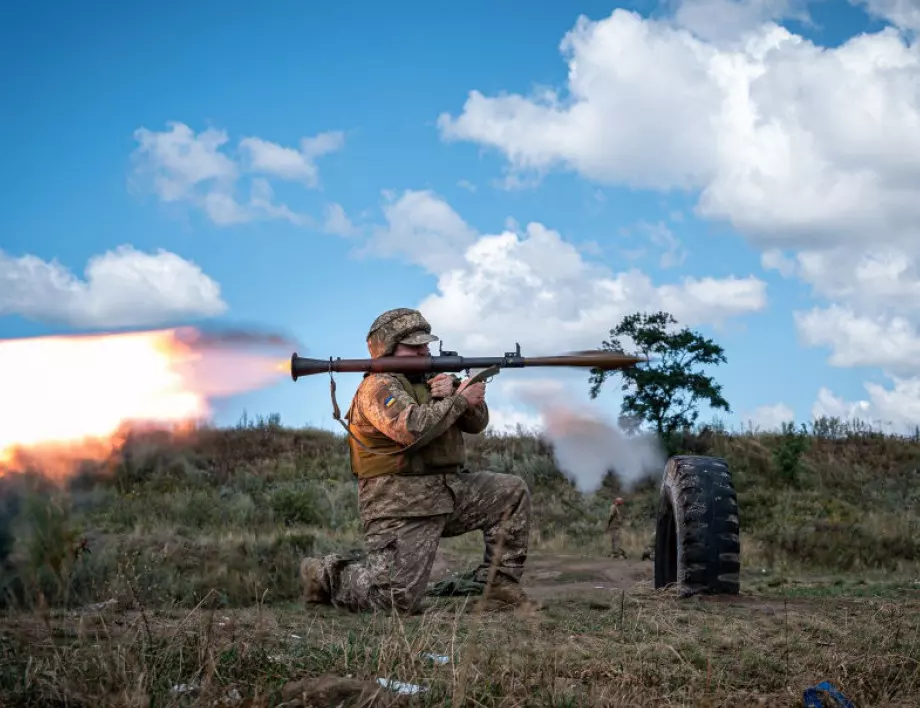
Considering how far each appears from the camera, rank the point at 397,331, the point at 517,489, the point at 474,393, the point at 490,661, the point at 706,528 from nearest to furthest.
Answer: the point at 490,661, the point at 474,393, the point at 397,331, the point at 517,489, the point at 706,528

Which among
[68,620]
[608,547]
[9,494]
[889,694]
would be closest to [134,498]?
[9,494]

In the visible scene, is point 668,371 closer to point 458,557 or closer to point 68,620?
point 458,557

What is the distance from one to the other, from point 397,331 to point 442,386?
1.99ft

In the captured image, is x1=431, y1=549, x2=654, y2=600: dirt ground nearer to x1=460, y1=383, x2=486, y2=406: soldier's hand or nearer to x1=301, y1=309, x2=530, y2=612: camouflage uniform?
x1=301, y1=309, x2=530, y2=612: camouflage uniform

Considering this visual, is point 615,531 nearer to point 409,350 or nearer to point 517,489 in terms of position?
point 517,489

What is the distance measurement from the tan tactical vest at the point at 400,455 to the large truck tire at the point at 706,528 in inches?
86.3

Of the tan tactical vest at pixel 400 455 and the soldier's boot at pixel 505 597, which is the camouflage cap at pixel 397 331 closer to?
the tan tactical vest at pixel 400 455

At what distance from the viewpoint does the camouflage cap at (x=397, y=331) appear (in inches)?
311

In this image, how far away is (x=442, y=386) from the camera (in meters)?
7.66

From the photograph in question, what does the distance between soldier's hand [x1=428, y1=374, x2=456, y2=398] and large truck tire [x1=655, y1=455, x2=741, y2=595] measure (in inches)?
99.0

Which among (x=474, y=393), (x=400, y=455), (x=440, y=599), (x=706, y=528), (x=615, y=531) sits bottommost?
(x=440, y=599)

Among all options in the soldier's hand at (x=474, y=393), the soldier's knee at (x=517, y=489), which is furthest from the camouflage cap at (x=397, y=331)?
the soldier's knee at (x=517, y=489)

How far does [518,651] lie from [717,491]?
411 cm

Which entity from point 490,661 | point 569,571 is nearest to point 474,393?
point 490,661
